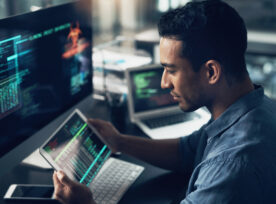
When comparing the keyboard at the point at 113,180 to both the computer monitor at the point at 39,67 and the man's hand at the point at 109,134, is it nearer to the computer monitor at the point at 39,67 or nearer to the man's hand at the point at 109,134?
the man's hand at the point at 109,134

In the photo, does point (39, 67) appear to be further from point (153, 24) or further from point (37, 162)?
point (153, 24)

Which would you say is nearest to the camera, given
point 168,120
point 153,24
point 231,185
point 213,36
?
point 231,185

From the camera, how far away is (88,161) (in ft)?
4.38

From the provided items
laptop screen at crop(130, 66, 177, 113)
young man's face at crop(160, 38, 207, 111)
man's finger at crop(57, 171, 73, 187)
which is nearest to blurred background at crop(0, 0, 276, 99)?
laptop screen at crop(130, 66, 177, 113)

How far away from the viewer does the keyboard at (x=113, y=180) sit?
1.28 meters

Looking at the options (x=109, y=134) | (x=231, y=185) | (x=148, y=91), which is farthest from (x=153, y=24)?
(x=231, y=185)

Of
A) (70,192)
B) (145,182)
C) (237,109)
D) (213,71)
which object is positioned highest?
(213,71)

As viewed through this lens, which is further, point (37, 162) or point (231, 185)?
Result: point (37, 162)

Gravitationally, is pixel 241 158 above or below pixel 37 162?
above

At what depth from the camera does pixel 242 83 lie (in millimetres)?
1136

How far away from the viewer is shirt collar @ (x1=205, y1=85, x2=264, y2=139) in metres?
1.11

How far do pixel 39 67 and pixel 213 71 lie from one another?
1.95 ft

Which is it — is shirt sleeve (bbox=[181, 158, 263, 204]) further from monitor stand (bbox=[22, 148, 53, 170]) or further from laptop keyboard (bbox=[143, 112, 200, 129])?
laptop keyboard (bbox=[143, 112, 200, 129])

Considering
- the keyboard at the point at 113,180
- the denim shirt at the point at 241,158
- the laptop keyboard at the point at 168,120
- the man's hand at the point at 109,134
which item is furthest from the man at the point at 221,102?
the laptop keyboard at the point at 168,120
